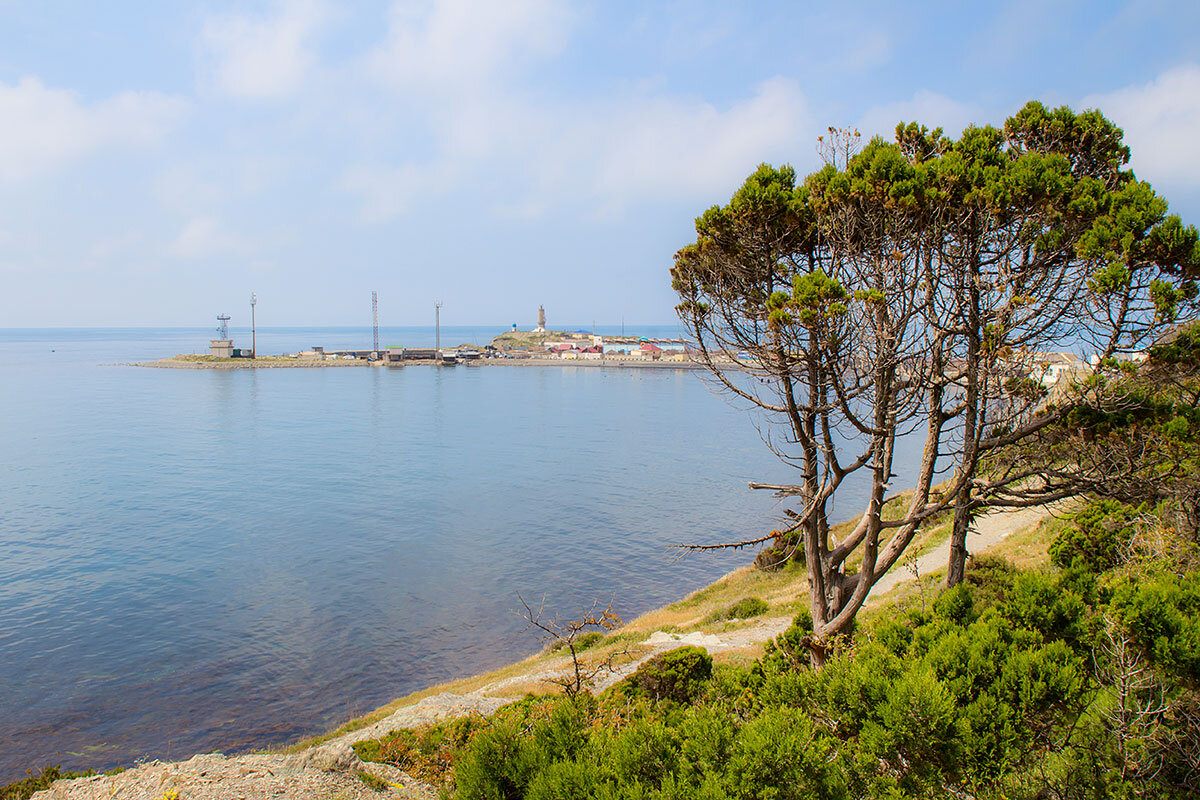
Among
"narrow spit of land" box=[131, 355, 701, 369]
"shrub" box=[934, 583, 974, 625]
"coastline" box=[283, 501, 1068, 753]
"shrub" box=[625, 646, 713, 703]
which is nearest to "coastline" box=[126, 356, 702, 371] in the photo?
"narrow spit of land" box=[131, 355, 701, 369]

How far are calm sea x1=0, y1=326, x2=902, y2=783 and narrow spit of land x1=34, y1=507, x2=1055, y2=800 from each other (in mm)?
2789

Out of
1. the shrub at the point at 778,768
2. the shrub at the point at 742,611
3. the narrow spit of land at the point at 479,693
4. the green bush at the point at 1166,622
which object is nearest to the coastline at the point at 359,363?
the narrow spit of land at the point at 479,693

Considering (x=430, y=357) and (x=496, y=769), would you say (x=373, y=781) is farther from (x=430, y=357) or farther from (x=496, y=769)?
(x=430, y=357)

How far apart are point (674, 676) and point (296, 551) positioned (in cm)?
2649

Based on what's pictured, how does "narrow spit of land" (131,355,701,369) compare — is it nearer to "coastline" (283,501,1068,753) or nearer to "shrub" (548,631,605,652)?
"coastline" (283,501,1068,753)

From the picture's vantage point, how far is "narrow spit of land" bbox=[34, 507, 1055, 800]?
916 cm

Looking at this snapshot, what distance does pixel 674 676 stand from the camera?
12578 mm

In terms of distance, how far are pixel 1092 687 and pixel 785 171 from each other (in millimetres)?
6942

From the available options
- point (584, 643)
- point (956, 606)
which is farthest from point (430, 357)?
point (956, 606)

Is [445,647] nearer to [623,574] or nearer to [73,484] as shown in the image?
[623,574]

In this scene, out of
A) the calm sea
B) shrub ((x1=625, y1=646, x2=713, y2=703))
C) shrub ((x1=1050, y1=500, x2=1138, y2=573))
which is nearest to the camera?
shrub ((x1=625, y1=646, x2=713, y2=703))

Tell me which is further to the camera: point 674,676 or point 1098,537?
point 1098,537

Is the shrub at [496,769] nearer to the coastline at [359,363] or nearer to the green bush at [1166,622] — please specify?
the green bush at [1166,622]

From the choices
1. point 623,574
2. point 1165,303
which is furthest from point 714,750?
point 623,574
